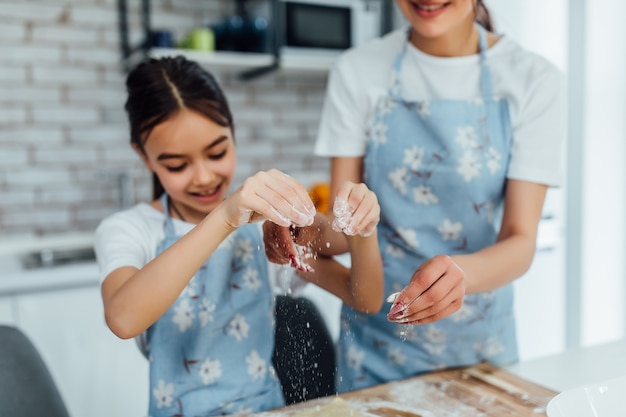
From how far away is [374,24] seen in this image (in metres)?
2.71

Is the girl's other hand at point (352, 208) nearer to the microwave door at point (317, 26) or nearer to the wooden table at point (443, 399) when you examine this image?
the wooden table at point (443, 399)

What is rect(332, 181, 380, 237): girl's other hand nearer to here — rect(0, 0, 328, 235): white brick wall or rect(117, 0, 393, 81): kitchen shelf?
rect(117, 0, 393, 81): kitchen shelf

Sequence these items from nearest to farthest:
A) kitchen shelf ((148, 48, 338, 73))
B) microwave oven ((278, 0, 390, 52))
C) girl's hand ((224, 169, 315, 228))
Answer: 1. girl's hand ((224, 169, 315, 228))
2. kitchen shelf ((148, 48, 338, 73))
3. microwave oven ((278, 0, 390, 52))

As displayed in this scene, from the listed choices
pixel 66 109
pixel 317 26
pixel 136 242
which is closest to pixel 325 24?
pixel 317 26

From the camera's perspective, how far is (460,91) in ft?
4.00

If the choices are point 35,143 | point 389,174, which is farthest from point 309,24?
point 389,174

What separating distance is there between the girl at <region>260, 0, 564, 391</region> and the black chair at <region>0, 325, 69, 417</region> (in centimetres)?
51

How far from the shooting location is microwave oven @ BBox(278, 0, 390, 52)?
2.46 m

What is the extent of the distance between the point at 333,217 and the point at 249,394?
A: 36cm

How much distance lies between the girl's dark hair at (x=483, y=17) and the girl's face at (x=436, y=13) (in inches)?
7.4

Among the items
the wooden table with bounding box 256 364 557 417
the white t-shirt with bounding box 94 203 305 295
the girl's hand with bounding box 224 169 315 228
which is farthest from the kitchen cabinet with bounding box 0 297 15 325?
the girl's hand with bounding box 224 169 315 228

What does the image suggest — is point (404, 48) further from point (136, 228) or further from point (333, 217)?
point (136, 228)

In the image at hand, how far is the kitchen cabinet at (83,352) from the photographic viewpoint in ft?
6.09

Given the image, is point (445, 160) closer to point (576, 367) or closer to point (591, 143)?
point (576, 367)
